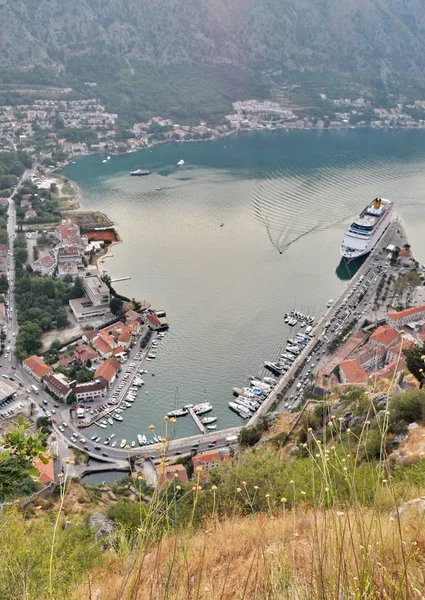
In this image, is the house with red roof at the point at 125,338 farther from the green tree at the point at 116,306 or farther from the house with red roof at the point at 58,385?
the house with red roof at the point at 58,385

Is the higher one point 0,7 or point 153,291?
point 0,7

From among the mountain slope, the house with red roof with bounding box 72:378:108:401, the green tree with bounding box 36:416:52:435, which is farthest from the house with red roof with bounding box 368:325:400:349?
the mountain slope

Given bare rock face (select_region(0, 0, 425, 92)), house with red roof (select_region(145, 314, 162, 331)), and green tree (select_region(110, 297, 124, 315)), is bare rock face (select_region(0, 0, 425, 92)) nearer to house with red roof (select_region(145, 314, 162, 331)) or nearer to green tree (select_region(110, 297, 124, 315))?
green tree (select_region(110, 297, 124, 315))

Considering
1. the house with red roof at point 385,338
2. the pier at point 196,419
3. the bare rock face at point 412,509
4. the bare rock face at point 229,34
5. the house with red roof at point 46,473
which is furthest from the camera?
the bare rock face at point 229,34

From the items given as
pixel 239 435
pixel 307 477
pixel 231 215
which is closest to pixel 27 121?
pixel 231 215

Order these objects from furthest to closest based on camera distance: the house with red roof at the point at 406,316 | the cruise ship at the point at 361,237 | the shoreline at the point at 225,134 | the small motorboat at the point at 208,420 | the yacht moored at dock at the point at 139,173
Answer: the shoreline at the point at 225,134
the yacht moored at dock at the point at 139,173
the cruise ship at the point at 361,237
the house with red roof at the point at 406,316
the small motorboat at the point at 208,420

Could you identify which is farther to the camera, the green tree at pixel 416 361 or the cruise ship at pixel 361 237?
the cruise ship at pixel 361 237

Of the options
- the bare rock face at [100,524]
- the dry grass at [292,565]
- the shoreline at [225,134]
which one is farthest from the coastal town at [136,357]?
the shoreline at [225,134]

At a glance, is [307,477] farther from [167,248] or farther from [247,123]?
[247,123]
